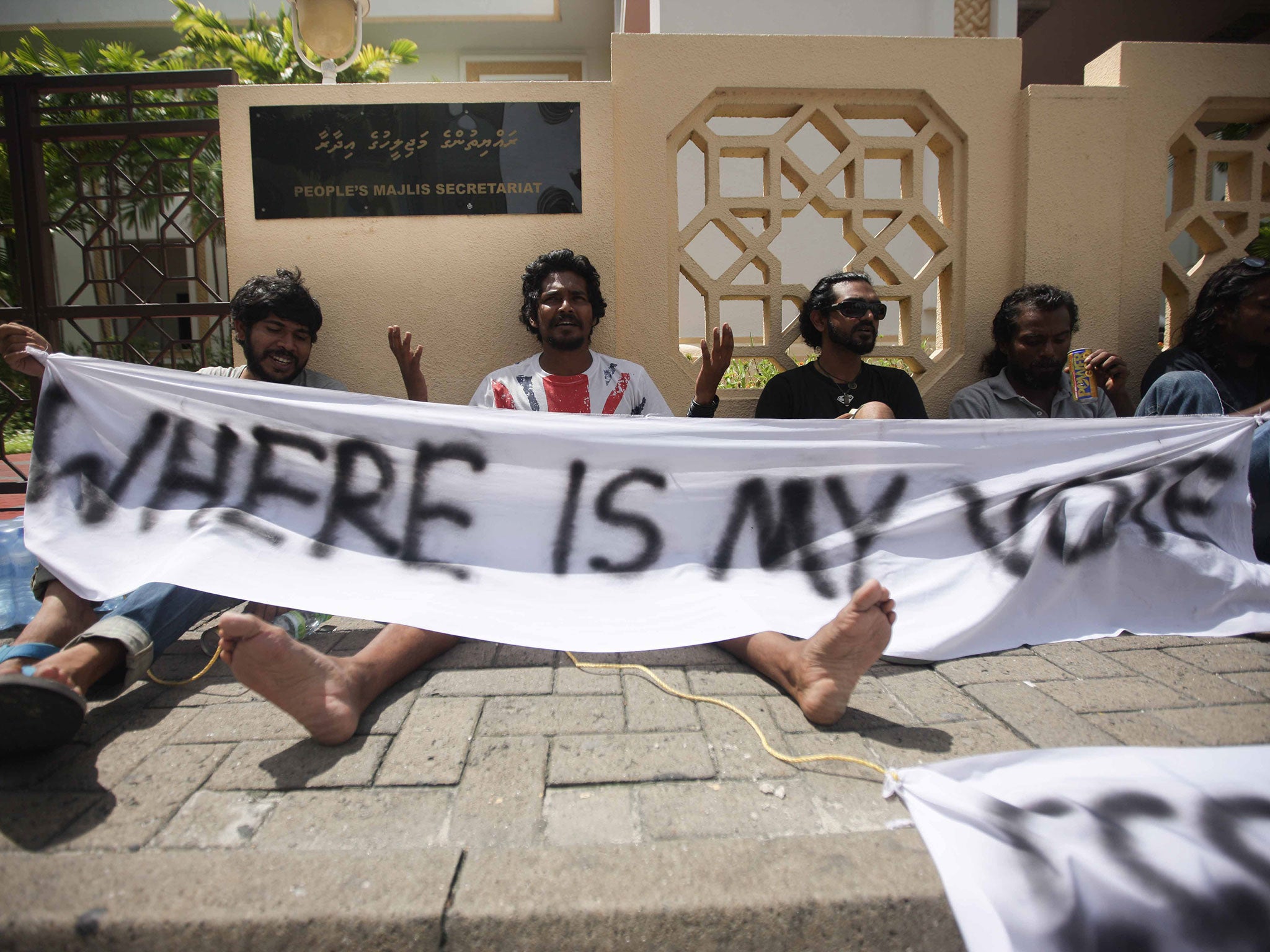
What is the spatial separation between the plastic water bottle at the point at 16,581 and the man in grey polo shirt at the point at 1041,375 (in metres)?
4.01

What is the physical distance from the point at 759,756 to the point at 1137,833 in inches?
30.6

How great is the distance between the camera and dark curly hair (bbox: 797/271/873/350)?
339 cm

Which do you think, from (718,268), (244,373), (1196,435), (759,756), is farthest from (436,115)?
(718,268)

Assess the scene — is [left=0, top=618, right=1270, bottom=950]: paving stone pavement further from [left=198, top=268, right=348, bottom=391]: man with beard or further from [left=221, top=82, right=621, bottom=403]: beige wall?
[left=221, top=82, right=621, bottom=403]: beige wall

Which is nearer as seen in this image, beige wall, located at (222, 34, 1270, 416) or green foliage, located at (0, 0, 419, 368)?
beige wall, located at (222, 34, 1270, 416)

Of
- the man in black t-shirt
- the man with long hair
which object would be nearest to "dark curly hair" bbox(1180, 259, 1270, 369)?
the man with long hair

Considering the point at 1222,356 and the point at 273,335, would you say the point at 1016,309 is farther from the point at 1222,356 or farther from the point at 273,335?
the point at 273,335

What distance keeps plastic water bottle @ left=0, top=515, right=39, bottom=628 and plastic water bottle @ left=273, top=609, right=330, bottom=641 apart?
1.09m

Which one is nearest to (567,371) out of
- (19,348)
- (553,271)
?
(553,271)

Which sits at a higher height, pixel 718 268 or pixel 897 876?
pixel 718 268

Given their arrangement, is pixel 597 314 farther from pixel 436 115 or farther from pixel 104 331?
pixel 104 331

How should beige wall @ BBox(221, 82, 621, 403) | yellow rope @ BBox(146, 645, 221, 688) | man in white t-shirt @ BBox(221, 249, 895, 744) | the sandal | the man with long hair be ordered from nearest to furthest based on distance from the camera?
the sandal → man in white t-shirt @ BBox(221, 249, 895, 744) → yellow rope @ BBox(146, 645, 221, 688) → the man with long hair → beige wall @ BBox(221, 82, 621, 403)

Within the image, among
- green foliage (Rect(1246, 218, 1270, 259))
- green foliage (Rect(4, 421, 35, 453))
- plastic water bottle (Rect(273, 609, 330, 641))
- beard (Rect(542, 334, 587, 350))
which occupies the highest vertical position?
green foliage (Rect(1246, 218, 1270, 259))

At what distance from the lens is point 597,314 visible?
3.49m
